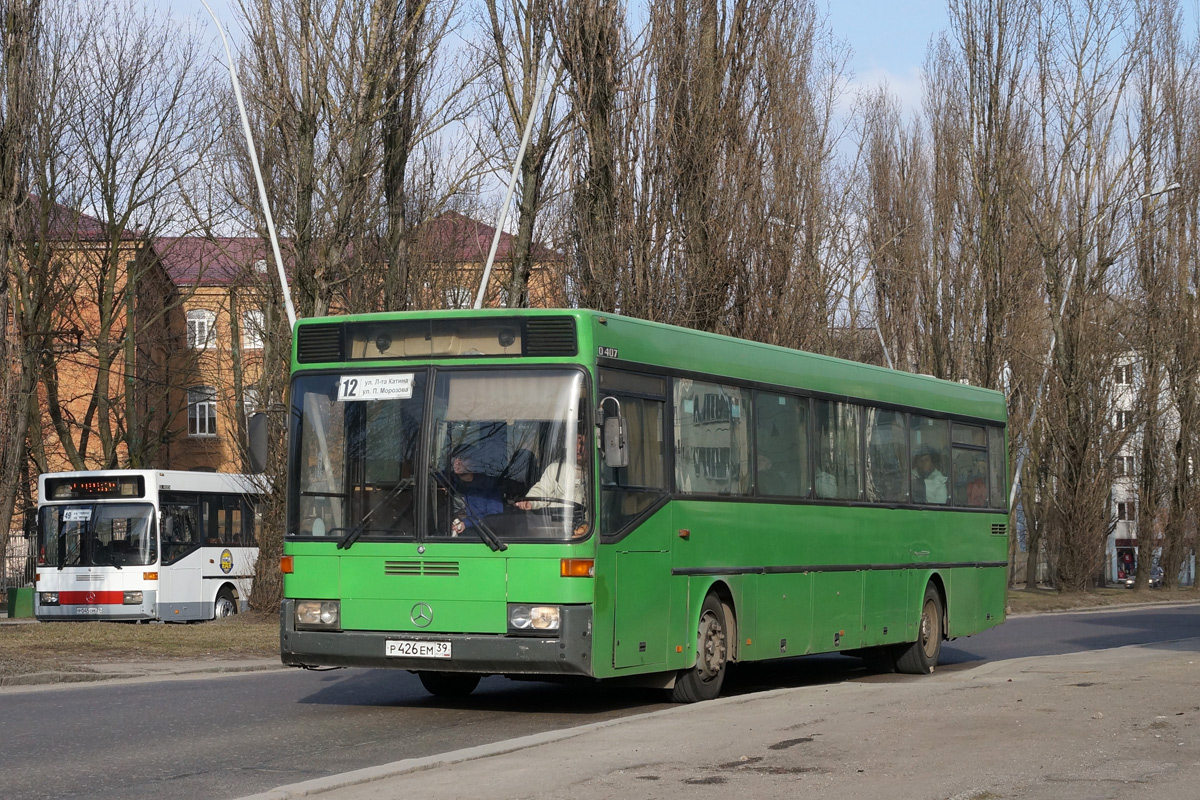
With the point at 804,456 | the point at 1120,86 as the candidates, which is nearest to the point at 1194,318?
the point at 1120,86

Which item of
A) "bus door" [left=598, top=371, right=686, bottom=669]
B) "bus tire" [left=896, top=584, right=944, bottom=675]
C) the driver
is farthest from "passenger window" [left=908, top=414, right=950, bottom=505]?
the driver

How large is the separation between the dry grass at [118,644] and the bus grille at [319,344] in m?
5.36

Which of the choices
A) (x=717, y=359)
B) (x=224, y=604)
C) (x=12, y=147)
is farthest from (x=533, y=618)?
(x=224, y=604)

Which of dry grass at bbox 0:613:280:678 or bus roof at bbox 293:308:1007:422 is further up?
bus roof at bbox 293:308:1007:422

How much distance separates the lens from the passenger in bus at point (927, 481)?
734 inches

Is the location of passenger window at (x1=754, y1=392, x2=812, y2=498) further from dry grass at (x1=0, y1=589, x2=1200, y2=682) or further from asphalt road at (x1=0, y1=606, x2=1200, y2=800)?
dry grass at (x1=0, y1=589, x2=1200, y2=682)

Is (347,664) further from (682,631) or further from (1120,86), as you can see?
(1120,86)

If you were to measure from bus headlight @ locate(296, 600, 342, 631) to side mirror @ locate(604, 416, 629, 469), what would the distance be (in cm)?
239

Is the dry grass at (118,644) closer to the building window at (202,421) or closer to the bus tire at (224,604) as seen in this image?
the bus tire at (224,604)

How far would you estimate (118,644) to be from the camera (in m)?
21.0

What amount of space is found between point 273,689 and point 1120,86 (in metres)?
36.2

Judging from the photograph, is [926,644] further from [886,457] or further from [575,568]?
[575,568]

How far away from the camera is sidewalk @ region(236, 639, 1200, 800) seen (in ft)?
27.9

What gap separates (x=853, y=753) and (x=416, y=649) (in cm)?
393
